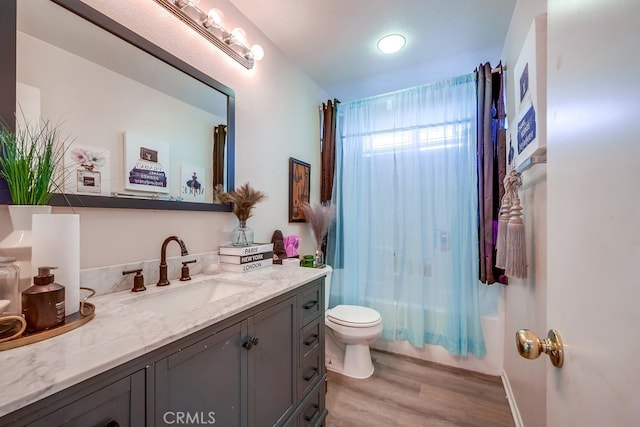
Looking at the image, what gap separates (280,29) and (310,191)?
1.29 metres

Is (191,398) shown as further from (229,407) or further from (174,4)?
(174,4)

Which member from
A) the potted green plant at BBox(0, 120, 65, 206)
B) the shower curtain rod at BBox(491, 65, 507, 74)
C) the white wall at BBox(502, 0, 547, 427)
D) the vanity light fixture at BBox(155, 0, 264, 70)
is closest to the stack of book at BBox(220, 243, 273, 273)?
the potted green plant at BBox(0, 120, 65, 206)

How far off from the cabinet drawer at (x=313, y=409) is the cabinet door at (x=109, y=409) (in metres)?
0.87

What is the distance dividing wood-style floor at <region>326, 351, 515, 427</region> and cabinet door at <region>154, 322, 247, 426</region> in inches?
38.5

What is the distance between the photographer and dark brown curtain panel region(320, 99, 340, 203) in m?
2.56

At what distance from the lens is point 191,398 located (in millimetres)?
754

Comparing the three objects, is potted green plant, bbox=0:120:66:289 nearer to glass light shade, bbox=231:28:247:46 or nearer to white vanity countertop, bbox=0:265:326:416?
white vanity countertop, bbox=0:265:326:416

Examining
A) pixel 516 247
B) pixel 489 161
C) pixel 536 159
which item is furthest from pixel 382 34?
pixel 516 247

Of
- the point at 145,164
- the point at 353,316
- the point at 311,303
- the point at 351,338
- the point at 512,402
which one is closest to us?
the point at 145,164

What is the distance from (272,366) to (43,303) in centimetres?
77

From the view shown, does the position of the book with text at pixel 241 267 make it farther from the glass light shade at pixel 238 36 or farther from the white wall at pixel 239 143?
the glass light shade at pixel 238 36

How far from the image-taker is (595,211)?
1.39 feet

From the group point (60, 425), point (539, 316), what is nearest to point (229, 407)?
point (60, 425)

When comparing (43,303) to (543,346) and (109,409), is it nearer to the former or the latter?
(109,409)
